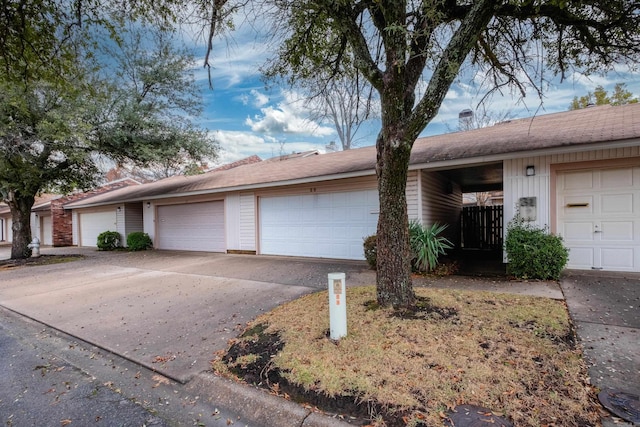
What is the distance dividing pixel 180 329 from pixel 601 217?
7546 mm

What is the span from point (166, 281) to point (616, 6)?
896 cm

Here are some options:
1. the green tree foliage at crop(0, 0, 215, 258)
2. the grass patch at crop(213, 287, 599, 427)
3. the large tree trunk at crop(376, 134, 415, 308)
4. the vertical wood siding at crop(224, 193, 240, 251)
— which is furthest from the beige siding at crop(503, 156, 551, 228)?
the vertical wood siding at crop(224, 193, 240, 251)

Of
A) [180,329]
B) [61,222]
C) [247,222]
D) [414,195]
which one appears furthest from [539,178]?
[61,222]

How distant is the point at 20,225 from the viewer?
41.4ft

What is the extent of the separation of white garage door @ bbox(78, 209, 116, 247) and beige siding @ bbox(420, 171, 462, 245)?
15.7 m

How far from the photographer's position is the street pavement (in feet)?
8.72

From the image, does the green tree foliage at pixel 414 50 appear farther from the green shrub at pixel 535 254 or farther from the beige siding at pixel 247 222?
the beige siding at pixel 247 222

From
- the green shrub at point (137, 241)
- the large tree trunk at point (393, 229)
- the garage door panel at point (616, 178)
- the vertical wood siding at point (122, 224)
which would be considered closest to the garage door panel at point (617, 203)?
the garage door panel at point (616, 178)

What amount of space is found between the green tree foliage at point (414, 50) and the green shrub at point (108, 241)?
13729mm

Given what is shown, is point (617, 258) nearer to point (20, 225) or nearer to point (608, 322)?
point (608, 322)

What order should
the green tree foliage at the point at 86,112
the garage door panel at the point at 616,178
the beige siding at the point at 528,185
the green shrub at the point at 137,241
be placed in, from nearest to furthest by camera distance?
the green tree foliage at the point at 86,112 < the garage door panel at the point at 616,178 < the beige siding at the point at 528,185 < the green shrub at the point at 137,241

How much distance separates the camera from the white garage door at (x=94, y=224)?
17250mm

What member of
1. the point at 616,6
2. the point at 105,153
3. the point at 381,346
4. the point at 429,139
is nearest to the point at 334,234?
the point at 429,139

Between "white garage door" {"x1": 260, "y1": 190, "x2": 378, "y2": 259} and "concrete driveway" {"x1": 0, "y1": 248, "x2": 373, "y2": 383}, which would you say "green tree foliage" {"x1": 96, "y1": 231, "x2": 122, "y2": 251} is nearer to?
"concrete driveway" {"x1": 0, "y1": 248, "x2": 373, "y2": 383}
